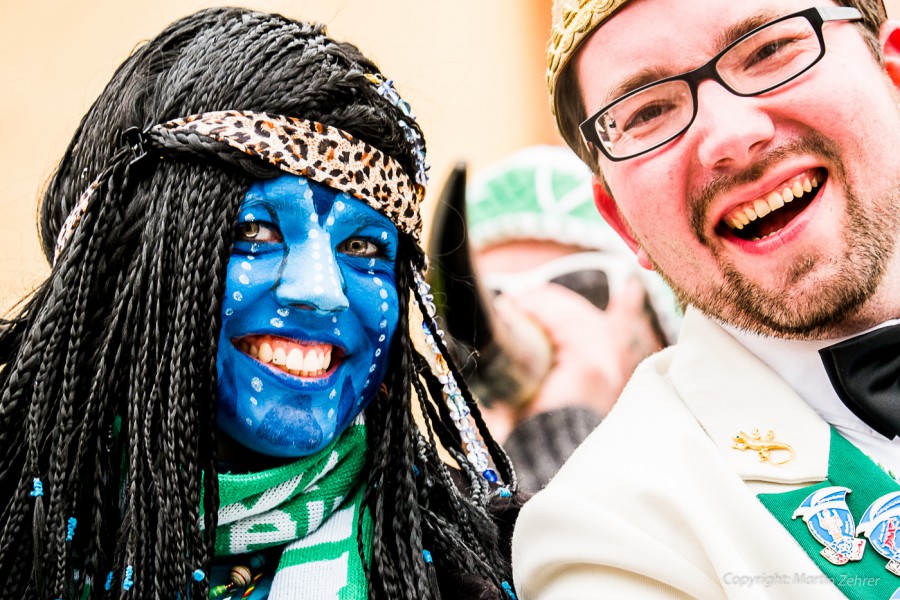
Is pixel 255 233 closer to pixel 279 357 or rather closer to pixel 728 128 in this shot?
pixel 279 357

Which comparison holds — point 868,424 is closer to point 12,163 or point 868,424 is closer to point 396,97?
point 396,97

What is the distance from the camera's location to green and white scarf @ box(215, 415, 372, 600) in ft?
5.96

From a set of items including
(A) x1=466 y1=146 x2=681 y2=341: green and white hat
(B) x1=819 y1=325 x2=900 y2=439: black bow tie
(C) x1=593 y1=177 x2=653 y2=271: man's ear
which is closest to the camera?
(B) x1=819 y1=325 x2=900 y2=439: black bow tie

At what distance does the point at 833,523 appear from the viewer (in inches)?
63.2

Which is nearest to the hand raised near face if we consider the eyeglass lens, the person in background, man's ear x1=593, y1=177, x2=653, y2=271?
the person in background

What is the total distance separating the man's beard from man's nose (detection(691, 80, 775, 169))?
0.11ft

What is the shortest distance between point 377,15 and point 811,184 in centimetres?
325

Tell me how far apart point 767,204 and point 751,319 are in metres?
0.23

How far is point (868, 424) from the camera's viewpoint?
5.71 ft

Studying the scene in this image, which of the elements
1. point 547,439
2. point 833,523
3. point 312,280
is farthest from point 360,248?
point 547,439

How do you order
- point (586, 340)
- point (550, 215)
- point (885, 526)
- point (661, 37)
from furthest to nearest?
point (550, 215) < point (586, 340) < point (661, 37) < point (885, 526)

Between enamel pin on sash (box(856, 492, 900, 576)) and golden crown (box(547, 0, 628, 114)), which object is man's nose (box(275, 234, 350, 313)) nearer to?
golden crown (box(547, 0, 628, 114))

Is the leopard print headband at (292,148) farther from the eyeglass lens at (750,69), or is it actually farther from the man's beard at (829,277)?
the man's beard at (829,277)

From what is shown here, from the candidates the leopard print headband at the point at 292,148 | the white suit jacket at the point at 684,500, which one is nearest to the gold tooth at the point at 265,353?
the leopard print headband at the point at 292,148
